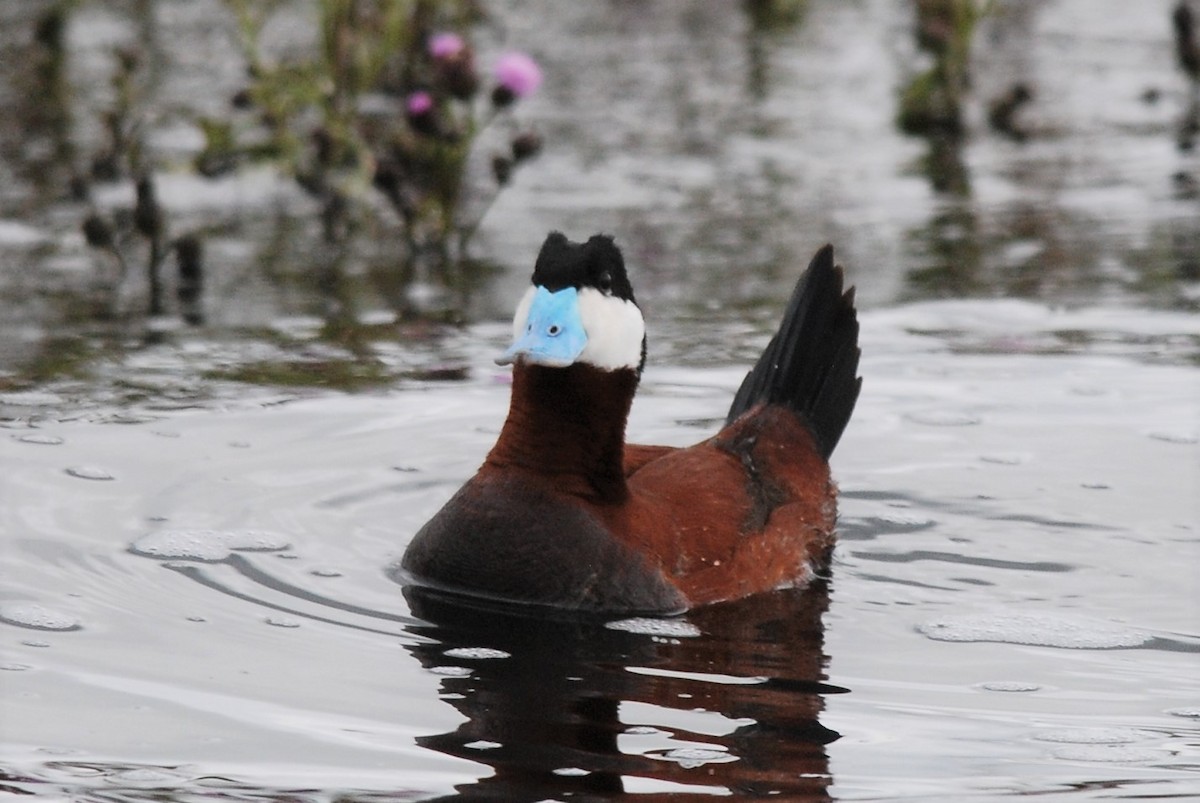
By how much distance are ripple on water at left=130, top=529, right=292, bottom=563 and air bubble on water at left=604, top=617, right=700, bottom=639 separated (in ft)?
3.60

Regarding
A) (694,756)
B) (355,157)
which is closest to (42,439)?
(694,756)

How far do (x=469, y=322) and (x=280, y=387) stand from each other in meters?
1.29

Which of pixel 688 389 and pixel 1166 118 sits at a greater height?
pixel 1166 118

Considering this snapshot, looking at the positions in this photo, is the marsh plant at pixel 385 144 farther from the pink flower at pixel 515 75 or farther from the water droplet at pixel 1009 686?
the water droplet at pixel 1009 686

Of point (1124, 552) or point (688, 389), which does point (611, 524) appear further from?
point (688, 389)

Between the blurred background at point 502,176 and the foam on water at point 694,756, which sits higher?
the blurred background at point 502,176

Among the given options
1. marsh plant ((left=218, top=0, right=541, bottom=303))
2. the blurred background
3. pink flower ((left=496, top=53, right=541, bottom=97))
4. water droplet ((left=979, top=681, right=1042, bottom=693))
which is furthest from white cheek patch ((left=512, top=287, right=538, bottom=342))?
pink flower ((left=496, top=53, right=541, bottom=97))

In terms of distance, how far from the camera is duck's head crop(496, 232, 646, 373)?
5324 millimetres

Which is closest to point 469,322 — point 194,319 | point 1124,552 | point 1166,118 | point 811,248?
point 194,319

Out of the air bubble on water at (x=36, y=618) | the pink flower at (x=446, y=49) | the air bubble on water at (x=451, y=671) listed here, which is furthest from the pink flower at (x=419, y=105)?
the air bubble on water at (x=451, y=671)

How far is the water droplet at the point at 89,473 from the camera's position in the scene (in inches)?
252

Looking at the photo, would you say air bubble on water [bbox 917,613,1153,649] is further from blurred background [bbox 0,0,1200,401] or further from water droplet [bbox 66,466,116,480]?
blurred background [bbox 0,0,1200,401]

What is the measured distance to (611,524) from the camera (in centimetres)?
553

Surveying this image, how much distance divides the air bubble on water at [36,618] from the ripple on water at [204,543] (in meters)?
0.54
